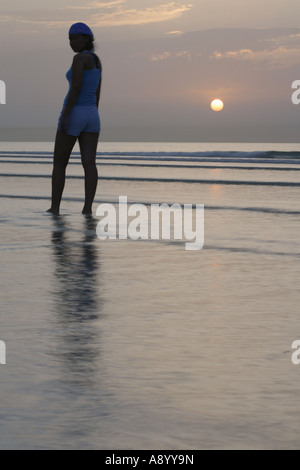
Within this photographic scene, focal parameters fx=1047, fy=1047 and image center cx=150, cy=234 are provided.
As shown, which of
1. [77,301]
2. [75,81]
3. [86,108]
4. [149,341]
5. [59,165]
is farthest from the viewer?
[59,165]

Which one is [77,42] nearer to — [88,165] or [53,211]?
[88,165]

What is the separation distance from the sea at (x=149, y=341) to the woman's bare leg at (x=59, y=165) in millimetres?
1731

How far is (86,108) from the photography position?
424 inches

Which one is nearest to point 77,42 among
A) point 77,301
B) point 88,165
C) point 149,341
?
point 88,165

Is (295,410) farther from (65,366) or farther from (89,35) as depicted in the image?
(89,35)

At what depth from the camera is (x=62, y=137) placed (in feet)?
35.6

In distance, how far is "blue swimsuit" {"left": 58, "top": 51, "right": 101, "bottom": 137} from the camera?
10734 mm

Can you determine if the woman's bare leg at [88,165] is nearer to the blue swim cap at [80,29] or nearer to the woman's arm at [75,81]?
the woman's arm at [75,81]

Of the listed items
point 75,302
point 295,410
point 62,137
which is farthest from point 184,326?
point 62,137

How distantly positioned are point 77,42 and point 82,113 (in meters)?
0.73

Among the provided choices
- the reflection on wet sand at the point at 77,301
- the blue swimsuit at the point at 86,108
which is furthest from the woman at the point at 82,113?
the reflection on wet sand at the point at 77,301

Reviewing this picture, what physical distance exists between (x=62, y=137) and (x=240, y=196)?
3.71 m

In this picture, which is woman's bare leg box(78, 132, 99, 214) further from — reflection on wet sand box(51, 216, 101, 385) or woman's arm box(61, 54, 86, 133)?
reflection on wet sand box(51, 216, 101, 385)

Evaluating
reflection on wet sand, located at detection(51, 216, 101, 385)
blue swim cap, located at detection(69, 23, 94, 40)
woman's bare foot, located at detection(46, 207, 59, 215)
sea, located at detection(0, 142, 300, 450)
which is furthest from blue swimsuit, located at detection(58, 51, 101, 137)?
reflection on wet sand, located at detection(51, 216, 101, 385)
